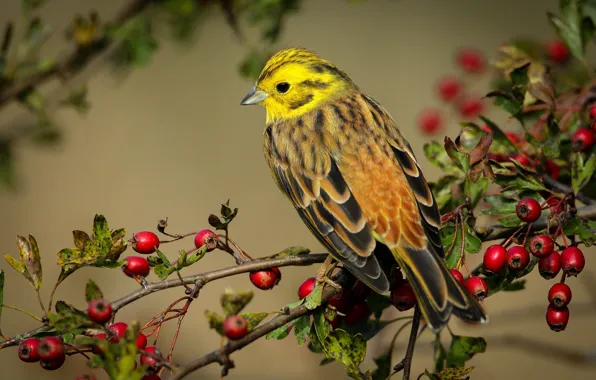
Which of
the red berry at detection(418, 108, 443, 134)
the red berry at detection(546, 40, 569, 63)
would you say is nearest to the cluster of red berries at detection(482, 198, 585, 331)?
the red berry at detection(546, 40, 569, 63)

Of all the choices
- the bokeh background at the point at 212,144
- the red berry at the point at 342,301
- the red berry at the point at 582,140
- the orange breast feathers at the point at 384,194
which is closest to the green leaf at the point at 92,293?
the red berry at the point at 342,301

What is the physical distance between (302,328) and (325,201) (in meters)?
0.76

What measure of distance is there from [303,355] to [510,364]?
199cm

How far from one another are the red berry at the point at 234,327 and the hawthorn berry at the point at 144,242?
71 centimetres

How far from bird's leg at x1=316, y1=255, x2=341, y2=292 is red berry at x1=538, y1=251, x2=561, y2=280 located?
0.71 m

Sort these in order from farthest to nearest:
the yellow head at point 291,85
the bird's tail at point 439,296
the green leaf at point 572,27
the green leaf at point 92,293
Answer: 1. the yellow head at point 291,85
2. the green leaf at point 572,27
3. the bird's tail at point 439,296
4. the green leaf at point 92,293

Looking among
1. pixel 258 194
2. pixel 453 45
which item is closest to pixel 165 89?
pixel 258 194

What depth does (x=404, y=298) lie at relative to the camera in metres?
2.70

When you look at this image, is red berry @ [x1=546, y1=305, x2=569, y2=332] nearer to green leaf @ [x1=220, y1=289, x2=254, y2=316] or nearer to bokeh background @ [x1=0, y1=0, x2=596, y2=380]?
green leaf @ [x1=220, y1=289, x2=254, y2=316]

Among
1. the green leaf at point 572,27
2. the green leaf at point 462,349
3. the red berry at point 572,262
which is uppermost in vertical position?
the green leaf at point 572,27

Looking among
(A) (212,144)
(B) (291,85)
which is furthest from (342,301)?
(A) (212,144)

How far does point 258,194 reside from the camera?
8.11 m

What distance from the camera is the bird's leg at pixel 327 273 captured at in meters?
2.64

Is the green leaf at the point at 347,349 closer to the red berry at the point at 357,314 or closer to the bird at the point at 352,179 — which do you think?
the bird at the point at 352,179
